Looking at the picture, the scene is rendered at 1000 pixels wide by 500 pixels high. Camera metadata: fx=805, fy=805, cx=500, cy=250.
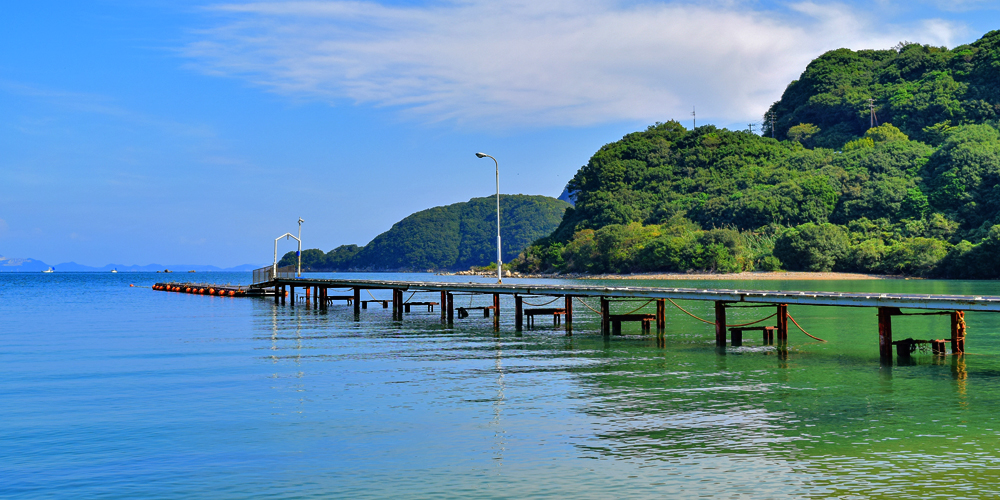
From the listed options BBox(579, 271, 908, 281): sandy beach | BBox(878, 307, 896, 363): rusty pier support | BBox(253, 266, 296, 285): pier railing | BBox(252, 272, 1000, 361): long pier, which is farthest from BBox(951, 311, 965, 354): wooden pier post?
BBox(579, 271, 908, 281): sandy beach

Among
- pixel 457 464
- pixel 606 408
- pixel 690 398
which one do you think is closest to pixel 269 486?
pixel 457 464

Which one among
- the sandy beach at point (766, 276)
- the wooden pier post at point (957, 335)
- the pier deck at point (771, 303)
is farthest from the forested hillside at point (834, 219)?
the wooden pier post at point (957, 335)

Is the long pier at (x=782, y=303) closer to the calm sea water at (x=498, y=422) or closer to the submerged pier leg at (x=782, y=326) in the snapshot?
the submerged pier leg at (x=782, y=326)

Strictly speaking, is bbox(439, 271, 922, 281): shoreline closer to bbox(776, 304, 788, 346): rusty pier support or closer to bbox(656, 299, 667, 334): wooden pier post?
bbox(656, 299, 667, 334): wooden pier post

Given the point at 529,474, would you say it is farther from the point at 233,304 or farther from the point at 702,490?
the point at 233,304

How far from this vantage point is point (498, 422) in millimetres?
16469

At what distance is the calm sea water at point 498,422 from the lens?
12.1 meters

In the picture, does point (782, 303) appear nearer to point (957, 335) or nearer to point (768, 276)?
point (957, 335)

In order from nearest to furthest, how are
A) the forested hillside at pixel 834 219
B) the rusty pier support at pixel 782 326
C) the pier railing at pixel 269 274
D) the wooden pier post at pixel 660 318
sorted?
the rusty pier support at pixel 782 326 < the wooden pier post at pixel 660 318 < the pier railing at pixel 269 274 < the forested hillside at pixel 834 219

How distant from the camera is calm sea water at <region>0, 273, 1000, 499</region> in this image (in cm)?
1207

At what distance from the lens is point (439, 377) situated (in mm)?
23172

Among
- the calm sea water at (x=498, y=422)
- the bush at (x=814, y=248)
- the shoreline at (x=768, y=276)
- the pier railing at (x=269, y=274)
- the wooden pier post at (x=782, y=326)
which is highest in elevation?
the bush at (x=814, y=248)

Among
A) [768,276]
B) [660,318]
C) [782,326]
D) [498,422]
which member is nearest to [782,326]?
[782,326]

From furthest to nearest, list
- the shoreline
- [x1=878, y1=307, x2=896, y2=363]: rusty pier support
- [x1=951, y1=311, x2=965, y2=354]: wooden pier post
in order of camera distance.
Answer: the shoreline
[x1=951, y1=311, x2=965, y2=354]: wooden pier post
[x1=878, y1=307, x2=896, y2=363]: rusty pier support
